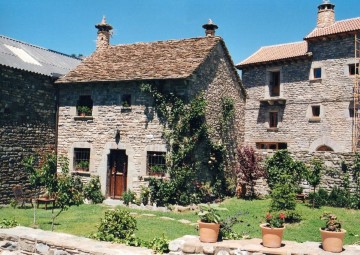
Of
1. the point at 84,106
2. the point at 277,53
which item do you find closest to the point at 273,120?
the point at 277,53

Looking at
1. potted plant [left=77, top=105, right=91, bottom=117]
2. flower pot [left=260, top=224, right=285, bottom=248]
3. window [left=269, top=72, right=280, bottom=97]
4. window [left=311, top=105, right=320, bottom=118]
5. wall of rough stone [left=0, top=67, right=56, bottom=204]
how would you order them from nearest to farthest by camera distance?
flower pot [left=260, top=224, right=285, bottom=248]
wall of rough stone [left=0, top=67, right=56, bottom=204]
potted plant [left=77, top=105, right=91, bottom=117]
window [left=311, top=105, right=320, bottom=118]
window [left=269, top=72, right=280, bottom=97]

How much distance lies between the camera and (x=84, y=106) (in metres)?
18.7

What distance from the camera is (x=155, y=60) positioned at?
725 inches

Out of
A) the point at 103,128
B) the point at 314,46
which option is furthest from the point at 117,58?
the point at 314,46

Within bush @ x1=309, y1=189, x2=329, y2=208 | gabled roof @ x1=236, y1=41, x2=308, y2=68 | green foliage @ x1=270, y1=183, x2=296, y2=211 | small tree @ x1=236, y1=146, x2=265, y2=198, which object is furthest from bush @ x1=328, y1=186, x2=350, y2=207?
gabled roof @ x1=236, y1=41, x2=308, y2=68

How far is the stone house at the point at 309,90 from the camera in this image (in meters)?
22.4

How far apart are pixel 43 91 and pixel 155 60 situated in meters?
6.09

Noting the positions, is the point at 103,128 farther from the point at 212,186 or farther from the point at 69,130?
the point at 212,186

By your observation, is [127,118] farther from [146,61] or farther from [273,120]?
[273,120]

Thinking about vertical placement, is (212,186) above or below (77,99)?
below

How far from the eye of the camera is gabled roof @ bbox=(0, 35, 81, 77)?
17.6 meters

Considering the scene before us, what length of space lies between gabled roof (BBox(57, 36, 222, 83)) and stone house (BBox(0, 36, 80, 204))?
4.23ft

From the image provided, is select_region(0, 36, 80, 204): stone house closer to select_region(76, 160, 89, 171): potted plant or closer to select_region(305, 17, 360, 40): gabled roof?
select_region(76, 160, 89, 171): potted plant

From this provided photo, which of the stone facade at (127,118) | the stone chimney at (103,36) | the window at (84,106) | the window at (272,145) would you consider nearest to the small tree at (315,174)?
the stone facade at (127,118)
